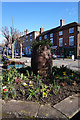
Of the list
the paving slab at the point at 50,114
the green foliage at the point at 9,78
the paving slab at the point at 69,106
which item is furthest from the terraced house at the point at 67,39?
the paving slab at the point at 50,114

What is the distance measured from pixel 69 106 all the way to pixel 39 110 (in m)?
0.72

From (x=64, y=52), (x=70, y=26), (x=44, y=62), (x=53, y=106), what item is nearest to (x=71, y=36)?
(x=70, y=26)

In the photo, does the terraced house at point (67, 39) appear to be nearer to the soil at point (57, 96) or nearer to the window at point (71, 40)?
the window at point (71, 40)

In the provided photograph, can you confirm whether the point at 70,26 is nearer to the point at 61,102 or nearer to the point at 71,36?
the point at 71,36

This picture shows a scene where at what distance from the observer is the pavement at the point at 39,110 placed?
5.91ft

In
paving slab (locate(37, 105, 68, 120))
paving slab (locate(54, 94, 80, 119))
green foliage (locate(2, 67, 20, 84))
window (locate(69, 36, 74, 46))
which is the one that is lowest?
A: paving slab (locate(37, 105, 68, 120))

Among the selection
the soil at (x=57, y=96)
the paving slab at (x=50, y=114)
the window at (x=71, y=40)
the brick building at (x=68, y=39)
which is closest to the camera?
the paving slab at (x=50, y=114)

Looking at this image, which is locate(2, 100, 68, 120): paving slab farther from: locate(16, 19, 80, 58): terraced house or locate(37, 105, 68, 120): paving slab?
locate(16, 19, 80, 58): terraced house

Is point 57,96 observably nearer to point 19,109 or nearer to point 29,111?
point 29,111

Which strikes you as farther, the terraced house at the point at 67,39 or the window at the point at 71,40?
the window at the point at 71,40

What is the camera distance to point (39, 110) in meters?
1.94

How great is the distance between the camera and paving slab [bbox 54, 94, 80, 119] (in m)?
1.87

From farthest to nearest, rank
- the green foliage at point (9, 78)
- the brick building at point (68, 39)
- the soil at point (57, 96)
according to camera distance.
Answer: the brick building at point (68, 39) → the green foliage at point (9, 78) → the soil at point (57, 96)

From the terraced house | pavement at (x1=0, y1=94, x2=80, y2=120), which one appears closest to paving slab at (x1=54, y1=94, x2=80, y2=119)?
pavement at (x1=0, y1=94, x2=80, y2=120)
